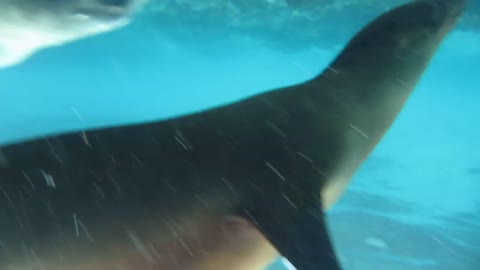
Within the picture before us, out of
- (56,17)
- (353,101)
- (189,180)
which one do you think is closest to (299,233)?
(189,180)

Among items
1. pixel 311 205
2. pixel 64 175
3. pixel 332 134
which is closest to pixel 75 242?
pixel 64 175

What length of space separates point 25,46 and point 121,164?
7.30m

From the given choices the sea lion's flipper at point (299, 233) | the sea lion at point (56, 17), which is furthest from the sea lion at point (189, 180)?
the sea lion at point (56, 17)

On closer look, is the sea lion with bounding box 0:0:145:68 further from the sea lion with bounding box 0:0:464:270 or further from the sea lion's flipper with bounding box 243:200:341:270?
the sea lion's flipper with bounding box 243:200:341:270

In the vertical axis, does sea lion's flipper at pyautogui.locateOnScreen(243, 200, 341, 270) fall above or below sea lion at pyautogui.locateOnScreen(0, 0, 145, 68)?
above

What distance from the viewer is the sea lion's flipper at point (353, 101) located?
187 centimetres

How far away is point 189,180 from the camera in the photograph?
6.25ft

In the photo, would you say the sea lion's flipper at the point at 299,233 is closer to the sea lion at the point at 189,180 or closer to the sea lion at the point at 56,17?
the sea lion at the point at 189,180

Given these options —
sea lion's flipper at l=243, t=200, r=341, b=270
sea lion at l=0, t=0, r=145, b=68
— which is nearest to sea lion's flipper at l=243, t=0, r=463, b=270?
sea lion's flipper at l=243, t=200, r=341, b=270

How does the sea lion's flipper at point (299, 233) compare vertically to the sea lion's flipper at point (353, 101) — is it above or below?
below

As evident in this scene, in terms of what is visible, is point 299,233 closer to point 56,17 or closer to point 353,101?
Result: point 353,101

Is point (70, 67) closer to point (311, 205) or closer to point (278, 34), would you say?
point (278, 34)

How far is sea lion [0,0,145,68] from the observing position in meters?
6.76

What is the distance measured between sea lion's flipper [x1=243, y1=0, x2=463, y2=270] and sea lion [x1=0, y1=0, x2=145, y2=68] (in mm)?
4886
